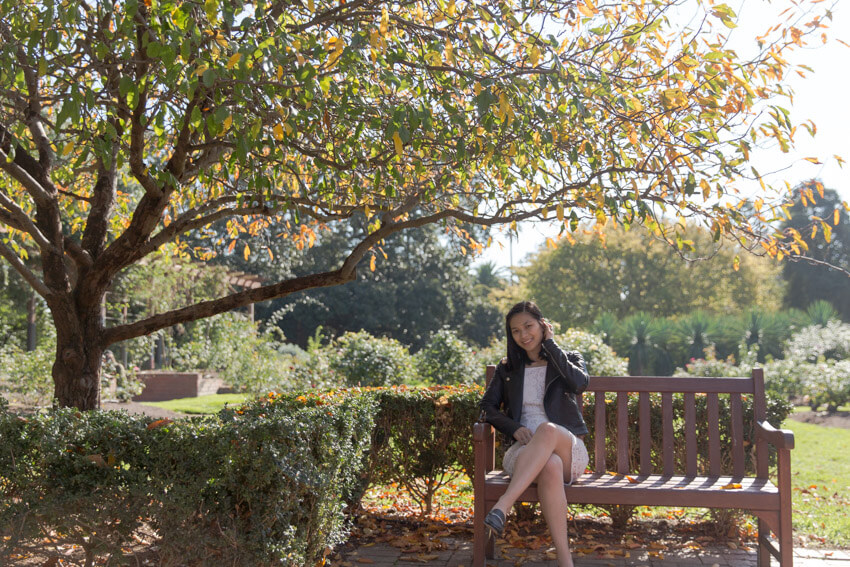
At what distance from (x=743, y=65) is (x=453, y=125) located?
158 cm

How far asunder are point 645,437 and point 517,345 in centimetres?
97

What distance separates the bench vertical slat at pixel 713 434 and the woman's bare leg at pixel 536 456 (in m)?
0.99

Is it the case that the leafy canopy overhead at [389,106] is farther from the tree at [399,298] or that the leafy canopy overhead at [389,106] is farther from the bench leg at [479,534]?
the tree at [399,298]

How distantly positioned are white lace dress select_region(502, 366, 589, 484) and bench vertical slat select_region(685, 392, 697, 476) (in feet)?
2.13

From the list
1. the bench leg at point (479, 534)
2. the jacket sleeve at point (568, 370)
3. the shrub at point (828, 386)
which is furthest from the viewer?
the shrub at point (828, 386)

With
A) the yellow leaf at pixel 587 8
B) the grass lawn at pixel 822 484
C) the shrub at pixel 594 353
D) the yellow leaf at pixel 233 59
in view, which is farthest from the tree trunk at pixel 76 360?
the shrub at pixel 594 353

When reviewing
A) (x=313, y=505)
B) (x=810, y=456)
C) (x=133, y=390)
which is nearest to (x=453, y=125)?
(x=313, y=505)

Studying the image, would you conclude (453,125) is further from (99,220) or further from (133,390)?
(133,390)

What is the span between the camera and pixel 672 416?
4672 mm

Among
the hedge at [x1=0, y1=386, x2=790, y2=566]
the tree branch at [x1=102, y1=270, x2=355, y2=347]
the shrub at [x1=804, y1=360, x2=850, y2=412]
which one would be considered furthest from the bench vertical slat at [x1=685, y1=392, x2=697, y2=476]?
the shrub at [x1=804, y1=360, x2=850, y2=412]

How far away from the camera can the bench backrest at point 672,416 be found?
4.42 meters

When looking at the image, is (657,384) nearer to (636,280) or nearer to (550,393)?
(550,393)

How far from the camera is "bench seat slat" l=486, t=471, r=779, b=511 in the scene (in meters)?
3.87

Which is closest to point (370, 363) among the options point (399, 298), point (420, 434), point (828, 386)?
point (420, 434)
